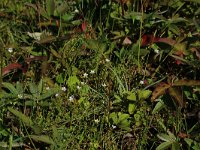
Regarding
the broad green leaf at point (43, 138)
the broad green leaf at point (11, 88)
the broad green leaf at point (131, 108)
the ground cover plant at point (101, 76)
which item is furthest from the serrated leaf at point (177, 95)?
the broad green leaf at point (11, 88)

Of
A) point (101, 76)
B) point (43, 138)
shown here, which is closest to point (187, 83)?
point (101, 76)

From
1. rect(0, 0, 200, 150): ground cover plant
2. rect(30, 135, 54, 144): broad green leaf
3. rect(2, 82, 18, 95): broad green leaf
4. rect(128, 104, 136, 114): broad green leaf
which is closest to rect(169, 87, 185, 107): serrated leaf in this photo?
rect(0, 0, 200, 150): ground cover plant

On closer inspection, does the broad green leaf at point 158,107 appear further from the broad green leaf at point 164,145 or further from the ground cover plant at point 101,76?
the broad green leaf at point 164,145

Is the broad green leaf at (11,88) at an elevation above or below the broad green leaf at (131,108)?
above

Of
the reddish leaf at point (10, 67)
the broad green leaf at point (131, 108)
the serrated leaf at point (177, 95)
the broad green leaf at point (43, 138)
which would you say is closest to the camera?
the broad green leaf at point (43, 138)

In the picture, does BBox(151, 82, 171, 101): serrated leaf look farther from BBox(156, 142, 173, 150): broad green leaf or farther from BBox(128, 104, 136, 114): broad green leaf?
BBox(156, 142, 173, 150): broad green leaf

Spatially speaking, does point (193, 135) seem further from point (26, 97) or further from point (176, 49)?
point (26, 97)

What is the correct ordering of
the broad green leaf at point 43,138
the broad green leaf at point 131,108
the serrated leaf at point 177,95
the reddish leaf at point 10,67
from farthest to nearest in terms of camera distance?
the reddish leaf at point 10,67 → the broad green leaf at point 131,108 → the serrated leaf at point 177,95 → the broad green leaf at point 43,138

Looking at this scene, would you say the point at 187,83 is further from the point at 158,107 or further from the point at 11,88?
the point at 11,88
